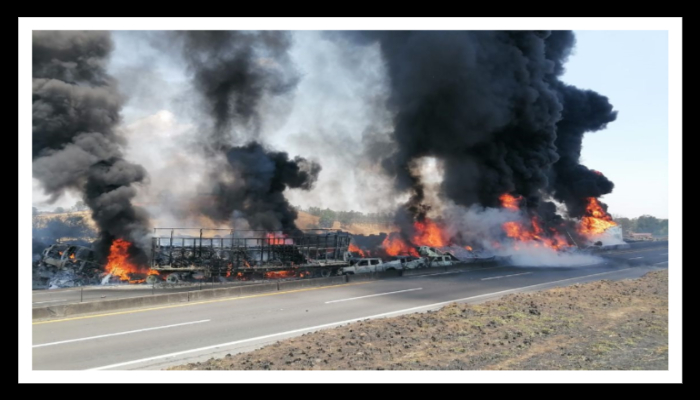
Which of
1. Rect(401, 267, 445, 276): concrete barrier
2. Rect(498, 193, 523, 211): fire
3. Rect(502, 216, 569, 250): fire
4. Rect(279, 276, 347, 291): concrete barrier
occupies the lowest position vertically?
Rect(401, 267, 445, 276): concrete barrier

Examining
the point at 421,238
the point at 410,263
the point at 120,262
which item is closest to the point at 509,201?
the point at 421,238

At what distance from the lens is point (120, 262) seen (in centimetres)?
2744

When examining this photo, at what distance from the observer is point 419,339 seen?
1034 centimetres

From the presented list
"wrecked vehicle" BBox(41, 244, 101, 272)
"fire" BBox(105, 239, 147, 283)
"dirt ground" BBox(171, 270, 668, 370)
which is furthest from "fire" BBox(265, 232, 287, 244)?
"dirt ground" BBox(171, 270, 668, 370)

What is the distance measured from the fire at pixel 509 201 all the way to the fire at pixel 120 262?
2789 centimetres

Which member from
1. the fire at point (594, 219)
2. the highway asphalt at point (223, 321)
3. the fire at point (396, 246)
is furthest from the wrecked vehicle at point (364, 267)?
the fire at point (594, 219)

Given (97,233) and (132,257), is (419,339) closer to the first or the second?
(132,257)

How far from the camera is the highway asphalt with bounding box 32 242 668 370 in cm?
971

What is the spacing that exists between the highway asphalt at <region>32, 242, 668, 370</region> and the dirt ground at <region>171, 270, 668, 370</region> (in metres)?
1.41

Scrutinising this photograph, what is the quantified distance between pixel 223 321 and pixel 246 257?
11489 millimetres

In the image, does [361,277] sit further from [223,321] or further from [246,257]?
[223,321]

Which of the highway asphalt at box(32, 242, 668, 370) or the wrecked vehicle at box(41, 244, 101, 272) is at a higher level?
the wrecked vehicle at box(41, 244, 101, 272)

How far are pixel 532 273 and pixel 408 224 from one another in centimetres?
1867

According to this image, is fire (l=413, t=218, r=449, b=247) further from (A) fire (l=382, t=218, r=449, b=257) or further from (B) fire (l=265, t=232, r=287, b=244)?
(B) fire (l=265, t=232, r=287, b=244)
